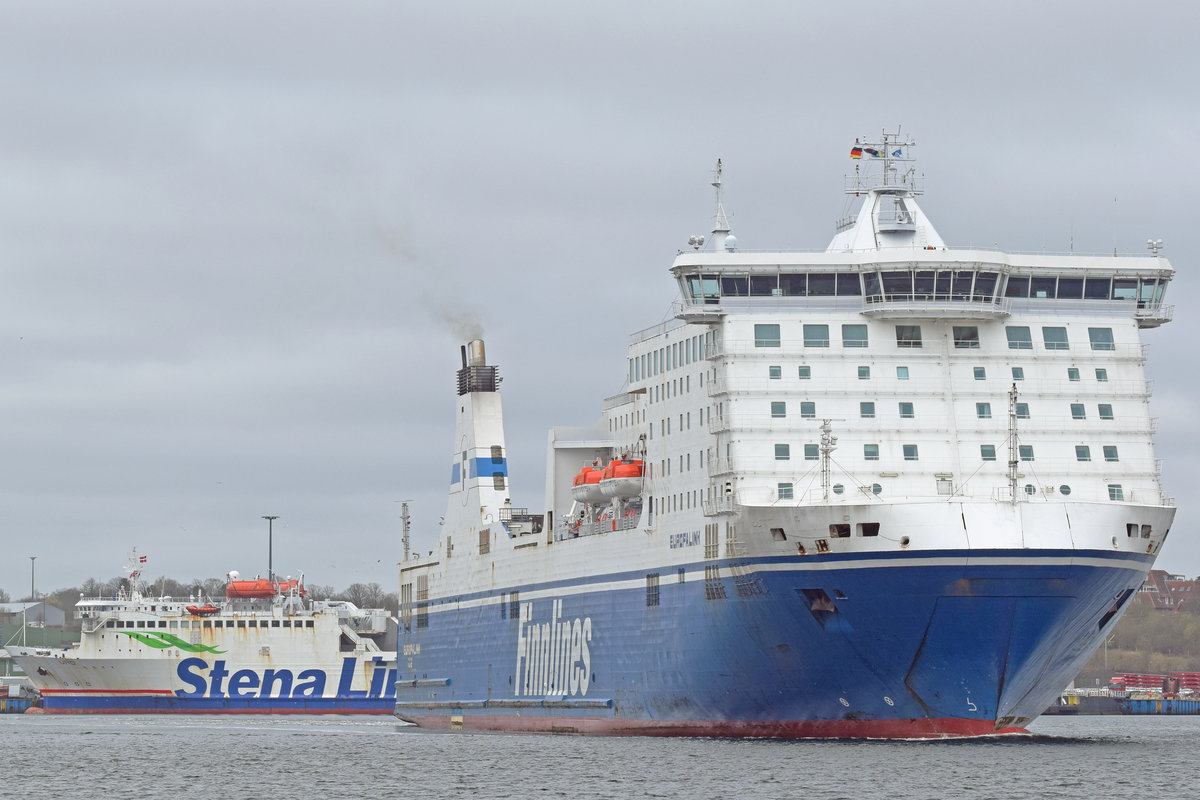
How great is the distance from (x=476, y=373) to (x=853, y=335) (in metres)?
27.8

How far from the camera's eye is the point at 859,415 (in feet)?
186

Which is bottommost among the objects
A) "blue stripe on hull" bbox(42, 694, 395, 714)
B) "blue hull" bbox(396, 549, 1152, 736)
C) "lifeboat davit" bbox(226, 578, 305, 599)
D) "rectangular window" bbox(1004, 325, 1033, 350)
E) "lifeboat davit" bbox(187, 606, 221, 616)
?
"blue stripe on hull" bbox(42, 694, 395, 714)

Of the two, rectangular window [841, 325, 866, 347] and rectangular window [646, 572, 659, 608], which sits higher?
rectangular window [841, 325, 866, 347]

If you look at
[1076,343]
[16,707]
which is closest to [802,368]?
[1076,343]

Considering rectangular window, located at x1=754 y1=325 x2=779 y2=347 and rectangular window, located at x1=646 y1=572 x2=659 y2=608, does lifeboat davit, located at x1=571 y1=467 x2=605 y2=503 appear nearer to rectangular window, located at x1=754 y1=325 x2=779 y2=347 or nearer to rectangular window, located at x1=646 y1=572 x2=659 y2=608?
rectangular window, located at x1=646 y1=572 x2=659 y2=608

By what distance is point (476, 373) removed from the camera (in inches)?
3248

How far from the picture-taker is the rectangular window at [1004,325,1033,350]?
57.8m

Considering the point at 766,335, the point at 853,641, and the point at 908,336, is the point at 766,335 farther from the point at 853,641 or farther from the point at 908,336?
the point at 853,641

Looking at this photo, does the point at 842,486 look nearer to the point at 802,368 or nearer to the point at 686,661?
the point at 802,368

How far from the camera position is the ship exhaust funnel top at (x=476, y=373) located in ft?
270

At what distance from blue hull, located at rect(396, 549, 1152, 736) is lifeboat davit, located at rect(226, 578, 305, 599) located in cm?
6874

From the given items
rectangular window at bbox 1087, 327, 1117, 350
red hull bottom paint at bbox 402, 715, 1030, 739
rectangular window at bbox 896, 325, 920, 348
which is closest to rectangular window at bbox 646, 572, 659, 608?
red hull bottom paint at bbox 402, 715, 1030, 739

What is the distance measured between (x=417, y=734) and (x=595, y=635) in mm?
16257

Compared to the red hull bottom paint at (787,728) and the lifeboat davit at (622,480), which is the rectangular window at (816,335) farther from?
the red hull bottom paint at (787,728)
